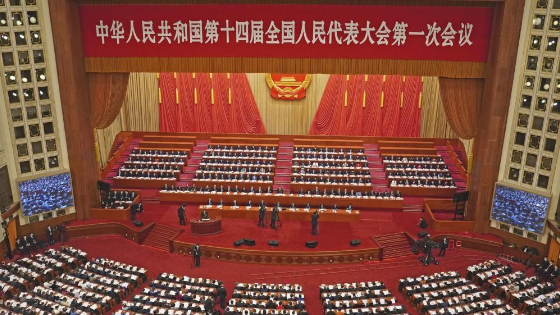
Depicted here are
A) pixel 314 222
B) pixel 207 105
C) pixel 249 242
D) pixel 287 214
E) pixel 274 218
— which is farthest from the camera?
pixel 207 105

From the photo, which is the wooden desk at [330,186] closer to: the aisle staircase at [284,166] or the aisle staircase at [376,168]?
the aisle staircase at [284,166]

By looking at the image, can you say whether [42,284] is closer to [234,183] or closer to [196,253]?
[196,253]

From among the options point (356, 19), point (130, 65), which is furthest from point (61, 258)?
point (356, 19)

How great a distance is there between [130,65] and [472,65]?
11326mm

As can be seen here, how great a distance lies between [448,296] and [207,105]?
14.8m

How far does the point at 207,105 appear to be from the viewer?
82.2 ft

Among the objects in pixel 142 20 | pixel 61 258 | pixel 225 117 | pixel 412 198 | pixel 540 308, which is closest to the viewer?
pixel 540 308

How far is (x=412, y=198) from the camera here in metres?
20.6

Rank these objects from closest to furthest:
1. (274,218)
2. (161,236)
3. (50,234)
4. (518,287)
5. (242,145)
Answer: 1. (518,287)
2. (50,234)
3. (161,236)
4. (274,218)
5. (242,145)

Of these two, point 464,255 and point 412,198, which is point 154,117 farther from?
point 464,255

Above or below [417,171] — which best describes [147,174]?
below

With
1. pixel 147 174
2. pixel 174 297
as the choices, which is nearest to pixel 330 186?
pixel 147 174

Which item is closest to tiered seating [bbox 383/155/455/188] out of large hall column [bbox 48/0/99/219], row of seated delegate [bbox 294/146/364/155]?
row of seated delegate [bbox 294/146/364/155]

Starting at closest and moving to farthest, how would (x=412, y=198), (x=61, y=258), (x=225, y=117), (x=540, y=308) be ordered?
(x=540, y=308) → (x=61, y=258) → (x=412, y=198) → (x=225, y=117)
